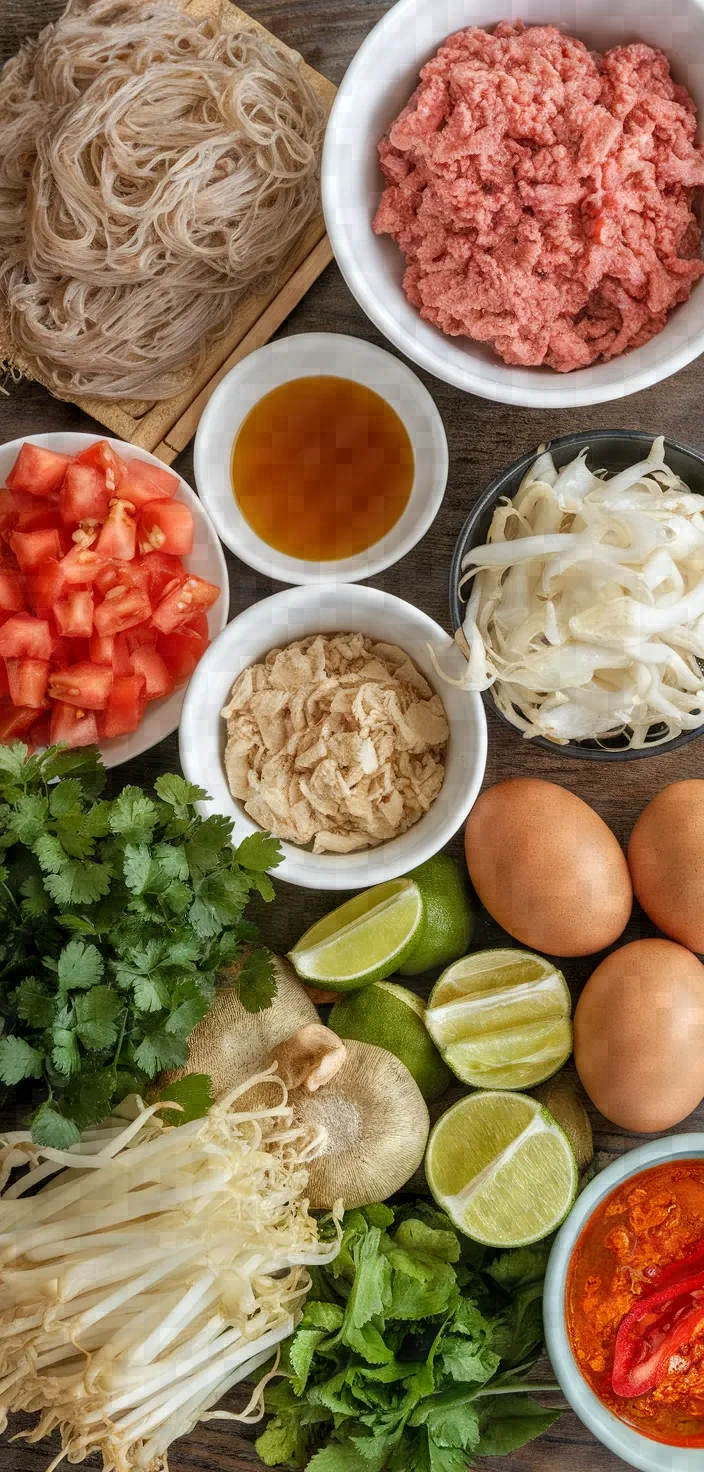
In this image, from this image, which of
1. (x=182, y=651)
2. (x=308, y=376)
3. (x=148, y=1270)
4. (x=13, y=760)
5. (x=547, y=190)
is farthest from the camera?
(x=308, y=376)

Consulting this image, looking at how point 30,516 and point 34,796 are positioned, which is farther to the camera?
point 30,516

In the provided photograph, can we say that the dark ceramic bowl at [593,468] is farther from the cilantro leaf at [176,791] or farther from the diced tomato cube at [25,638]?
the diced tomato cube at [25,638]

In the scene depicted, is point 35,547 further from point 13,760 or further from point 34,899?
point 34,899

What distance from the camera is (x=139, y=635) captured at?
207cm

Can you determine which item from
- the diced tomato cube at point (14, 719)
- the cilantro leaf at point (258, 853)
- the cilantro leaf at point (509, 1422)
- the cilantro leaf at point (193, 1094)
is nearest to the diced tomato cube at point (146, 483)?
the diced tomato cube at point (14, 719)

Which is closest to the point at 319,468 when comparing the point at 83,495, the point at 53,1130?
the point at 83,495

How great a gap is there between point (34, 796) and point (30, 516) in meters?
0.56

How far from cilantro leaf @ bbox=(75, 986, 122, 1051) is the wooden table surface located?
57 cm

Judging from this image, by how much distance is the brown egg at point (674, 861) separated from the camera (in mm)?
2014

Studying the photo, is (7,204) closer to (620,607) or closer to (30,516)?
(30,516)

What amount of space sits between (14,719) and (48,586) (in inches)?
10.7

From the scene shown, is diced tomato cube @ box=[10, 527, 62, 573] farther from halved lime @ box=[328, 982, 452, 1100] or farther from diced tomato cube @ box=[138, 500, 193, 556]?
halved lime @ box=[328, 982, 452, 1100]

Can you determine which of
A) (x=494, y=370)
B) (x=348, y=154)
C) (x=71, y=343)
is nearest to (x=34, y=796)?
(x=71, y=343)

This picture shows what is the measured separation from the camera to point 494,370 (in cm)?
188
